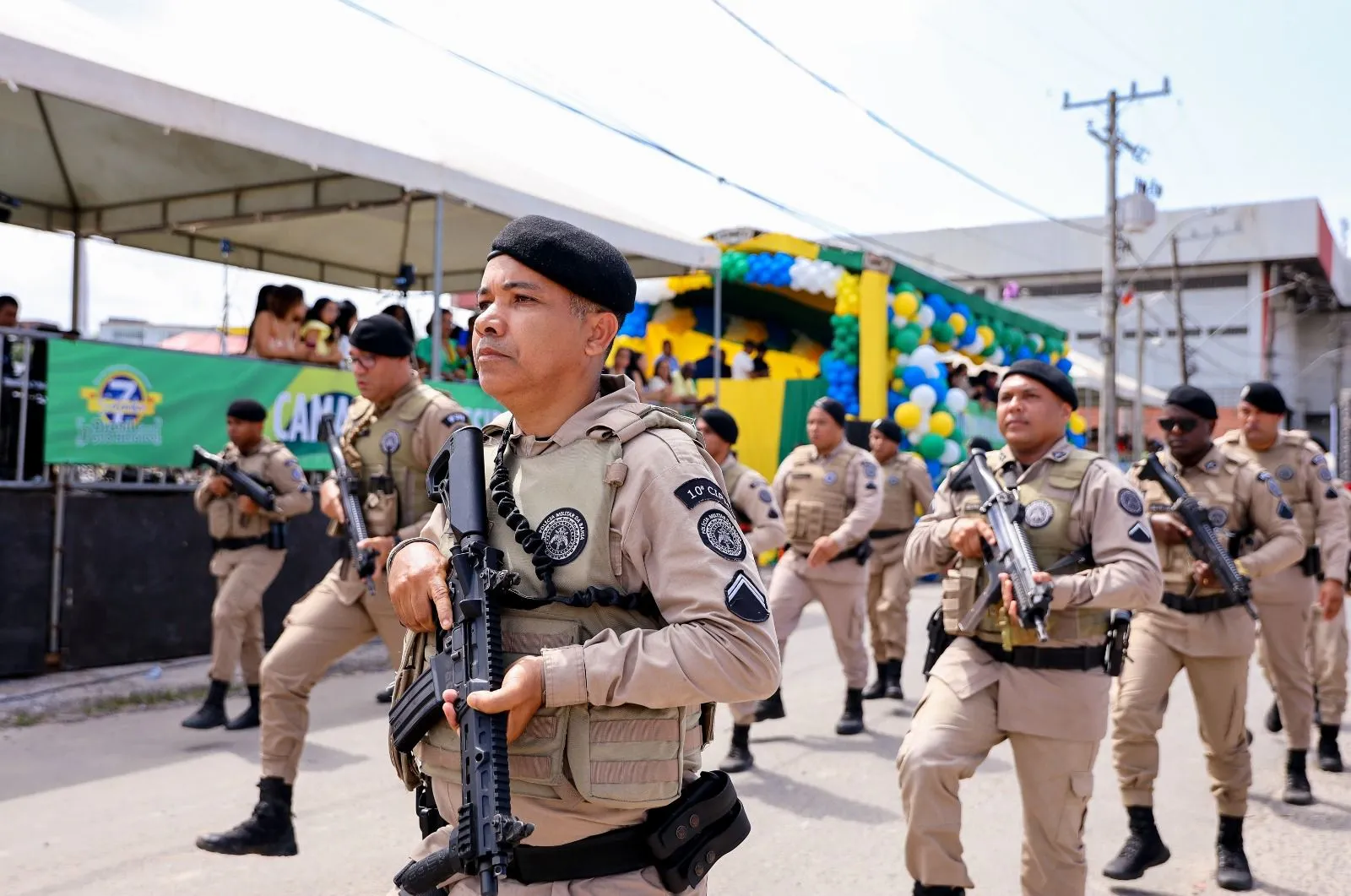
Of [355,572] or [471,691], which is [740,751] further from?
[471,691]

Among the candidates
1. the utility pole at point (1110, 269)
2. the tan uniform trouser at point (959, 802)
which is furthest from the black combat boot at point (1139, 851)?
the utility pole at point (1110, 269)

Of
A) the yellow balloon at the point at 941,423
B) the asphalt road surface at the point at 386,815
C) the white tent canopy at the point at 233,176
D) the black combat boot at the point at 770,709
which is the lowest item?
the asphalt road surface at the point at 386,815

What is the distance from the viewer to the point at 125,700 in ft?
23.1

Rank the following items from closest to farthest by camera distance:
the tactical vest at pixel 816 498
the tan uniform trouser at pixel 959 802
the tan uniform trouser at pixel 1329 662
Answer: the tan uniform trouser at pixel 959 802, the tan uniform trouser at pixel 1329 662, the tactical vest at pixel 816 498

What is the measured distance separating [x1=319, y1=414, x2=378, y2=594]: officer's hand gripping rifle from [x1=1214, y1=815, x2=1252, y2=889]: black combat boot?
138 inches

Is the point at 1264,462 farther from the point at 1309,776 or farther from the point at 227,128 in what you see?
the point at 227,128

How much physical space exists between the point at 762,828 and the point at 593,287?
3.56m

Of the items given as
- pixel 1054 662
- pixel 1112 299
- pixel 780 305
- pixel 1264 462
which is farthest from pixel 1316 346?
pixel 1054 662


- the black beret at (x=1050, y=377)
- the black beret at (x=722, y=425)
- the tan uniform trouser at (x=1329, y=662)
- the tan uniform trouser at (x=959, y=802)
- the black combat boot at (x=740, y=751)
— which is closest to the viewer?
the tan uniform trouser at (x=959, y=802)

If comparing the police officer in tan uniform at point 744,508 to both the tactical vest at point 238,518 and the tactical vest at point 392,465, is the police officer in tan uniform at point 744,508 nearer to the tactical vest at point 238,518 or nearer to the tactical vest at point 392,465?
the tactical vest at point 392,465

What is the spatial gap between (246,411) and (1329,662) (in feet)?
22.1

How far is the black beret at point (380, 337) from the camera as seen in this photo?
451 cm

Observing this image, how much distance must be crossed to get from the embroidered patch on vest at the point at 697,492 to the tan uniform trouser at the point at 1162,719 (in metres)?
3.33

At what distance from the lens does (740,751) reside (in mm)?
5949
